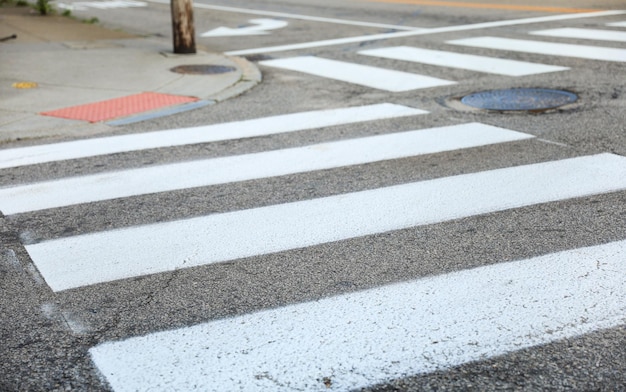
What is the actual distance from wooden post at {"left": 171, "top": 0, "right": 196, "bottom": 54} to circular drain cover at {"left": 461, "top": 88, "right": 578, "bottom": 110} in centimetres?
428

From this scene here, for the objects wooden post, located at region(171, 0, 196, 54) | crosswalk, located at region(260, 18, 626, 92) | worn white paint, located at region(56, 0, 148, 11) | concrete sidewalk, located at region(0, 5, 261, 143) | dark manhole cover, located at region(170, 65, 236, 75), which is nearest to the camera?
concrete sidewalk, located at region(0, 5, 261, 143)

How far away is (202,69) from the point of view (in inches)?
392

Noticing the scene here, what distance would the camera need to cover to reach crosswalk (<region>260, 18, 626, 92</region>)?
29.8 feet

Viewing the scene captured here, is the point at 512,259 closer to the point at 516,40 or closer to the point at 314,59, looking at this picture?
the point at 314,59

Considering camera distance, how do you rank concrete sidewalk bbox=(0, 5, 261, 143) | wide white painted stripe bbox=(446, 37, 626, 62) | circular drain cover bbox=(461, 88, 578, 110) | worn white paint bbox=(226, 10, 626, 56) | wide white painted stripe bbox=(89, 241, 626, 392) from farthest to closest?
1. worn white paint bbox=(226, 10, 626, 56)
2. wide white painted stripe bbox=(446, 37, 626, 62)
3. concrete sidewalk bbox=(0, 5, 261, 143)
4. circular drain cover bbox=(461, 88, 578, 110)
5. wide white painted stripe bbox=(89, 241, 626, 392)

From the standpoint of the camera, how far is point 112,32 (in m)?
13.9

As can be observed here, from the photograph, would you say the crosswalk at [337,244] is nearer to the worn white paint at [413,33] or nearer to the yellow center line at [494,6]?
the worn white paint at [413,33]

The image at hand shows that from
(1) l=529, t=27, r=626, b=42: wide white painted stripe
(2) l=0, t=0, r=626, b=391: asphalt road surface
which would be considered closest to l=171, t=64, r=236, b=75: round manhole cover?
(2) l=0, t=0, r=626, b=391: asphalt road surface

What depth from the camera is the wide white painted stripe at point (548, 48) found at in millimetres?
9961

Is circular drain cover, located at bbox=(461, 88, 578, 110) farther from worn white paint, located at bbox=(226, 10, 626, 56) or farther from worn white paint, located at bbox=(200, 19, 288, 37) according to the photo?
worn white paint, located at bbox=(200, 19, 288, 37)

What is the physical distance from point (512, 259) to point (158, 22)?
13447 mm

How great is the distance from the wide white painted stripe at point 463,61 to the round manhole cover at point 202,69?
2.00 m

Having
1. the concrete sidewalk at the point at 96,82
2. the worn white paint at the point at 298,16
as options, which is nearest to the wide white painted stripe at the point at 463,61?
the concrete sidewalk at the point at 96,82

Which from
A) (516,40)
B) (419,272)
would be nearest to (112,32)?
(516,40)
